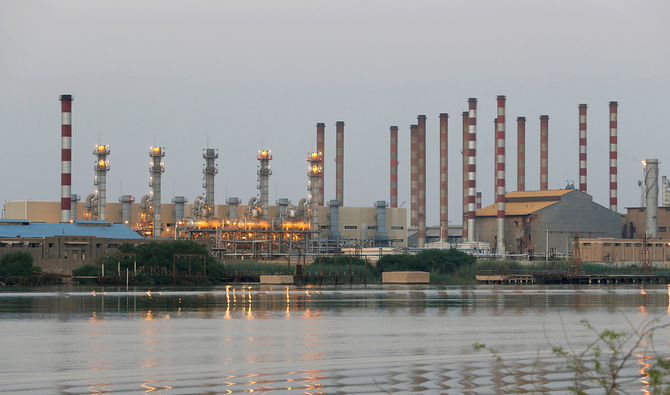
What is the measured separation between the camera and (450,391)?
48.3 feet

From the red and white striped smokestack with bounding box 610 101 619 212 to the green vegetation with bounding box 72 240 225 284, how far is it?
51634mm

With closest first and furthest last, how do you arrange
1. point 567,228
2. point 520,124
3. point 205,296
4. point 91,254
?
point 205,296 < point 91,254 < point 567,228 < point 520,124

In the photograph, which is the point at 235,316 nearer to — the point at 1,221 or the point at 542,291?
the point at 542,291

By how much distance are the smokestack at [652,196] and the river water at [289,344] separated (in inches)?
2054

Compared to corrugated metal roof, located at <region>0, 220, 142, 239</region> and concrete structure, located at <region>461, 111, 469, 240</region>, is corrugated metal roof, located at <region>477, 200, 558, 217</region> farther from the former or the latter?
corrugated metal roof, located at <region>0, 220, 142, 239</region>

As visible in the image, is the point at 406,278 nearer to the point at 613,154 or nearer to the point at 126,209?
the point at 126,209

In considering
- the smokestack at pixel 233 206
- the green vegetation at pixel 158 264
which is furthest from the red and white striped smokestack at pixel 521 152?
the green vegetation at pixel 158 264

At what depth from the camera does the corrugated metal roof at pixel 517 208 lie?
314 ft

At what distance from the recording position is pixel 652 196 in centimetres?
9456

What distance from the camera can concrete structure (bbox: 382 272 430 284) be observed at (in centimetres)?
7550

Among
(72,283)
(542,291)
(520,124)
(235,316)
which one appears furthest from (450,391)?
(520,124)

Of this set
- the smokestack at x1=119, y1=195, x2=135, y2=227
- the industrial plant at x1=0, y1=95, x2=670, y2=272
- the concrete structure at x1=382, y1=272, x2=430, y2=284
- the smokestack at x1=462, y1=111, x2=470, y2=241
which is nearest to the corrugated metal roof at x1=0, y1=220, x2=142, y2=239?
the industrial plant at x1=0, y1=95, x2=670, y2=272

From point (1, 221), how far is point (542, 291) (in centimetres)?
4586

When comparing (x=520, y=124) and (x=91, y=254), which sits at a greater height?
(x=520, y=124)
